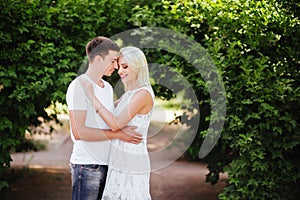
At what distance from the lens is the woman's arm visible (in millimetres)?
3924

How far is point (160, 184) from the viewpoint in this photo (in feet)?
25.7

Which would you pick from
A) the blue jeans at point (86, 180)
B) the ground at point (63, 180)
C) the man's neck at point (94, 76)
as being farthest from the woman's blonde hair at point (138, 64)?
the ground at point (63, 180)

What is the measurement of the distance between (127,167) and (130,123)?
0.34m

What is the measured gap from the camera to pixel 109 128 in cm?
400

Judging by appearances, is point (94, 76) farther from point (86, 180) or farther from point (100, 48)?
point (86, 180)

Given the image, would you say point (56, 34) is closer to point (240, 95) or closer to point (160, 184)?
point (240, 95)

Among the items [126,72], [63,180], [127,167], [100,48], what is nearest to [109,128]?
[127,167]

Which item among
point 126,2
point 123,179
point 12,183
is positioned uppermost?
point 126,2

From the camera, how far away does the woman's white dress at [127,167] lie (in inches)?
157

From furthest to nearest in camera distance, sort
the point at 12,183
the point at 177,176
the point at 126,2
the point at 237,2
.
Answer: the point at 177,176 < the point at 12,183 < the point at 126,2 < the point at 237,2

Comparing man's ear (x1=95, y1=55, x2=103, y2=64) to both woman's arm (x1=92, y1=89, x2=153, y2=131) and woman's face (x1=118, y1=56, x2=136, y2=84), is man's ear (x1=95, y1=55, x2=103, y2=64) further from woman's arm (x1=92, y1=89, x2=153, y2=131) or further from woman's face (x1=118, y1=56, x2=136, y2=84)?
woman's arm (x1=92, y1=89, x2=153, y2=131)

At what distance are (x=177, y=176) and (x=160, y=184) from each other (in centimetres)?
65

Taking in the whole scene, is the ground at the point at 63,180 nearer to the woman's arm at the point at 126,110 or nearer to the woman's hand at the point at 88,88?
the woman's arm at the point at 126,110

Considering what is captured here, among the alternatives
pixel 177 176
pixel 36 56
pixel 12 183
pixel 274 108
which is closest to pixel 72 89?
pixel 36 56
